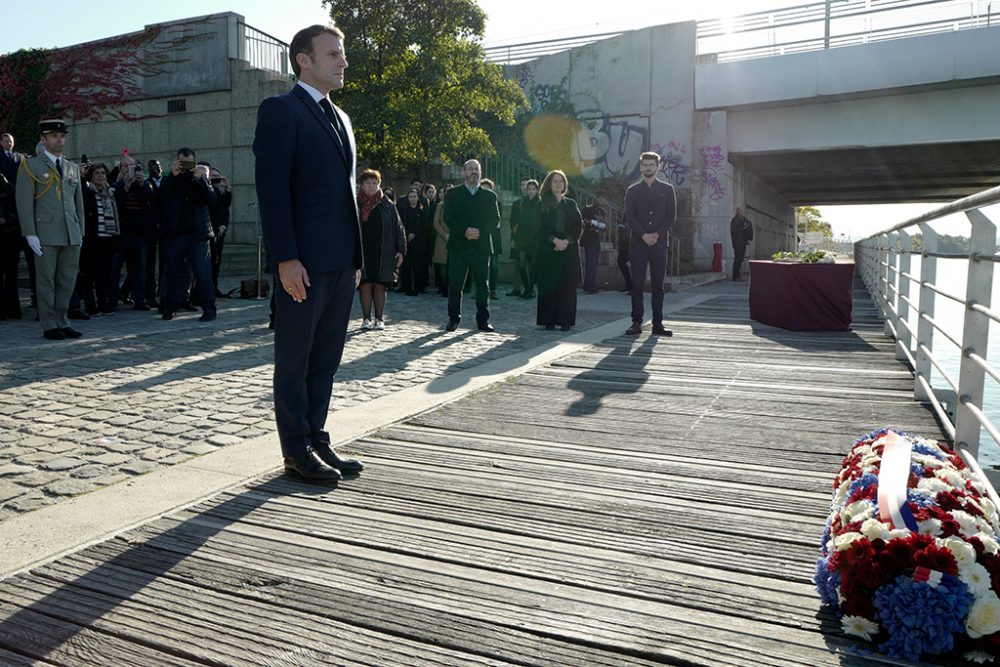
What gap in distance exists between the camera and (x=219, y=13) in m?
22.3

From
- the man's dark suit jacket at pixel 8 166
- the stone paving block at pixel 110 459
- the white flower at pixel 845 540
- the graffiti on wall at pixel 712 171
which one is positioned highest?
the graffiti on wall at pixel 712 171

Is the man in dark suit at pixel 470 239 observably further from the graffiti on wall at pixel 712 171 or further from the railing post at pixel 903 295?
the graffiti on wall at pixel 712 171

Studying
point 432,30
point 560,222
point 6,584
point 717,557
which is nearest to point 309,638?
point 6,584

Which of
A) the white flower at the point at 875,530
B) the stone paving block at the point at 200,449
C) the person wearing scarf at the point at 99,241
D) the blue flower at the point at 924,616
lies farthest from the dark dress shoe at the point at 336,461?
the person wearing scarf at the point at 99,241

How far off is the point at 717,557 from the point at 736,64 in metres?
24.4

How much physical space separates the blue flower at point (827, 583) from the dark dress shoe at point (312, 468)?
2.13 m

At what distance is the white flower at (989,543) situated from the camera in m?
2.34

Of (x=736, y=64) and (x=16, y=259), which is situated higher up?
(x=736, y=64)

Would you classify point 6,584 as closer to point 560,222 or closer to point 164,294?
point 560,222

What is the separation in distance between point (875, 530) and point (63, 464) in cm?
373

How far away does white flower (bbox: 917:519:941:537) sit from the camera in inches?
94.2

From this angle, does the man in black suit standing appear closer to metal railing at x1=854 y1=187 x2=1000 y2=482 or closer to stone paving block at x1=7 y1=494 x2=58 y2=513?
stone paving block at x1=7 y1=494 x2=58 y2=513

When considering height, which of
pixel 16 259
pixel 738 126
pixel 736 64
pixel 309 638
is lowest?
pixel 309 638

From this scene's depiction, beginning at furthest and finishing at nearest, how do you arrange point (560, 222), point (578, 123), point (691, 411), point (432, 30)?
point (578, 123) → point (432, 30) → point (560, 222) → point (691, 411)
